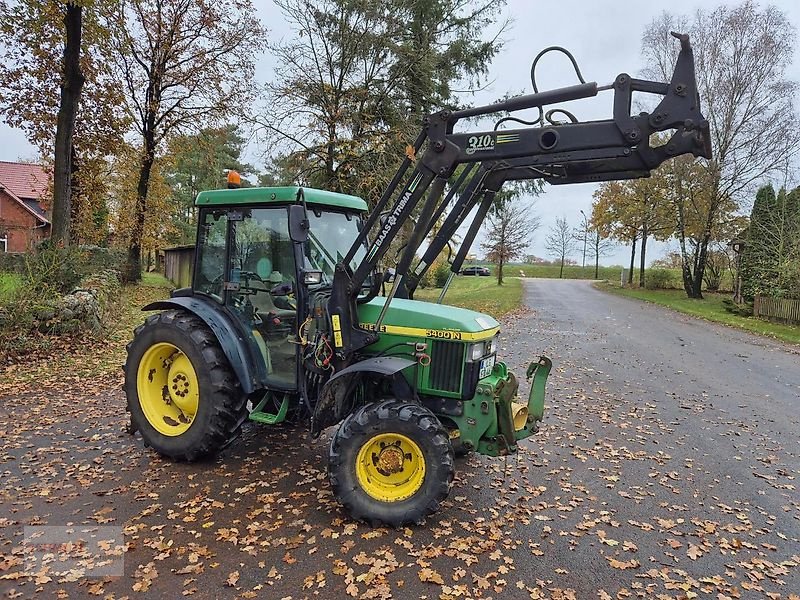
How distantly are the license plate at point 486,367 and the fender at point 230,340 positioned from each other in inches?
73.8

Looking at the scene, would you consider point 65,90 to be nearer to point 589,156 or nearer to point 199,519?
point 199,519

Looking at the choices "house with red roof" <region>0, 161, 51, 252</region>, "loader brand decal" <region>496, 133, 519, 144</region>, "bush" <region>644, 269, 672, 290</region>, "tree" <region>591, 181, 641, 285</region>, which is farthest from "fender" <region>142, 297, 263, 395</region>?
"bush" <region>644, 269, 672, 290</region>

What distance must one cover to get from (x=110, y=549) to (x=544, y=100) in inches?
157

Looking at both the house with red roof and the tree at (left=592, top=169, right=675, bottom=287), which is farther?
the house with red roof

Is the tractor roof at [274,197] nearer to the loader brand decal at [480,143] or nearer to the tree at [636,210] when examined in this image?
the loader brand decal at [480,143]

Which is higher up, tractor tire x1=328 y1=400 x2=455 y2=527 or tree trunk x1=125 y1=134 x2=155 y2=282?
tree trunk x1=125 y1=134 x2=155 y2=282

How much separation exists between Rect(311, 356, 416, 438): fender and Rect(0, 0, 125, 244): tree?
9.52m

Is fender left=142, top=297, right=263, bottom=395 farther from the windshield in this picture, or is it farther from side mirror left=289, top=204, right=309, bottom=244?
side mirror left=289, top=204, right=309, bottom=244

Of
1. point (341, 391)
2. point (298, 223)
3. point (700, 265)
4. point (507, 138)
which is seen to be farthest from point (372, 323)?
point (700, 265)

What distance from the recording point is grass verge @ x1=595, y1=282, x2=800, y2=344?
14912 millimetres

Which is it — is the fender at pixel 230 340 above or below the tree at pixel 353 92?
below

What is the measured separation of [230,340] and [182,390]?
81 centimetres

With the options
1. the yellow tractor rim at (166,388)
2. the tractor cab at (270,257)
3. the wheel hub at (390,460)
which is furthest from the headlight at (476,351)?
the yellow tractor rim at (166,388)

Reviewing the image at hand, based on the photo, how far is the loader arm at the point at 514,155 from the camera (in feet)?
10.5
